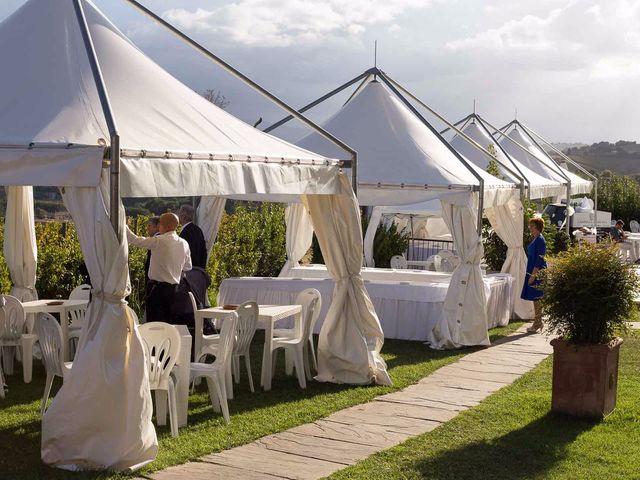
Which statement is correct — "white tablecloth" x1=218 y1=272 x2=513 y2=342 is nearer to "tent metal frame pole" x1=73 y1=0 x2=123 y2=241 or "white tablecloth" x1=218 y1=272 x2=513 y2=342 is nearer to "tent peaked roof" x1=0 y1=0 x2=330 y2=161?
"tent peaked roof" x1=0 y1=0 x2=330 y2=161

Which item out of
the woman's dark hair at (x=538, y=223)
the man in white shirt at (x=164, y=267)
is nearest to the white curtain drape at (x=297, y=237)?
the woman's dark hair at (x=538, y=223)

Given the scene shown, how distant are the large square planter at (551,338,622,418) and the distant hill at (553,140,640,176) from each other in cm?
7040

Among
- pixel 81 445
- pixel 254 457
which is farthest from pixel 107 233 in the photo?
pixel 254 457

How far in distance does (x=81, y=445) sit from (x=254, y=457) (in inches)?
49.1

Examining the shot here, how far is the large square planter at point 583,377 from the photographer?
8.23 meters

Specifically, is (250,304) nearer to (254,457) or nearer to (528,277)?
(254,457)

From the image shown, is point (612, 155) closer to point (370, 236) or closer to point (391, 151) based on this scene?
point (370, 236)

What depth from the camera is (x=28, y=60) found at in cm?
803

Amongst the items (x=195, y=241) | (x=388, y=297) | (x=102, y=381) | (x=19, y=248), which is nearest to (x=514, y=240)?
(x=388, y=297)

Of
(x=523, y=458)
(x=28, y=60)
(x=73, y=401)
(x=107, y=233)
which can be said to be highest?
(x=28, y=60)

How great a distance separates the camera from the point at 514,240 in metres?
15.8

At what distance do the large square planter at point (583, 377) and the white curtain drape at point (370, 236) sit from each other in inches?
392

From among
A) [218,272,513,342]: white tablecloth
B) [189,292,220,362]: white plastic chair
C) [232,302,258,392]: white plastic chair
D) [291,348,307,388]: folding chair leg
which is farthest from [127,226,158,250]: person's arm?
[218,272,513,342]: white tablecloth

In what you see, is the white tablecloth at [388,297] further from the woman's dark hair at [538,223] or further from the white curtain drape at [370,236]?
the white curtain drape at [370,236]
